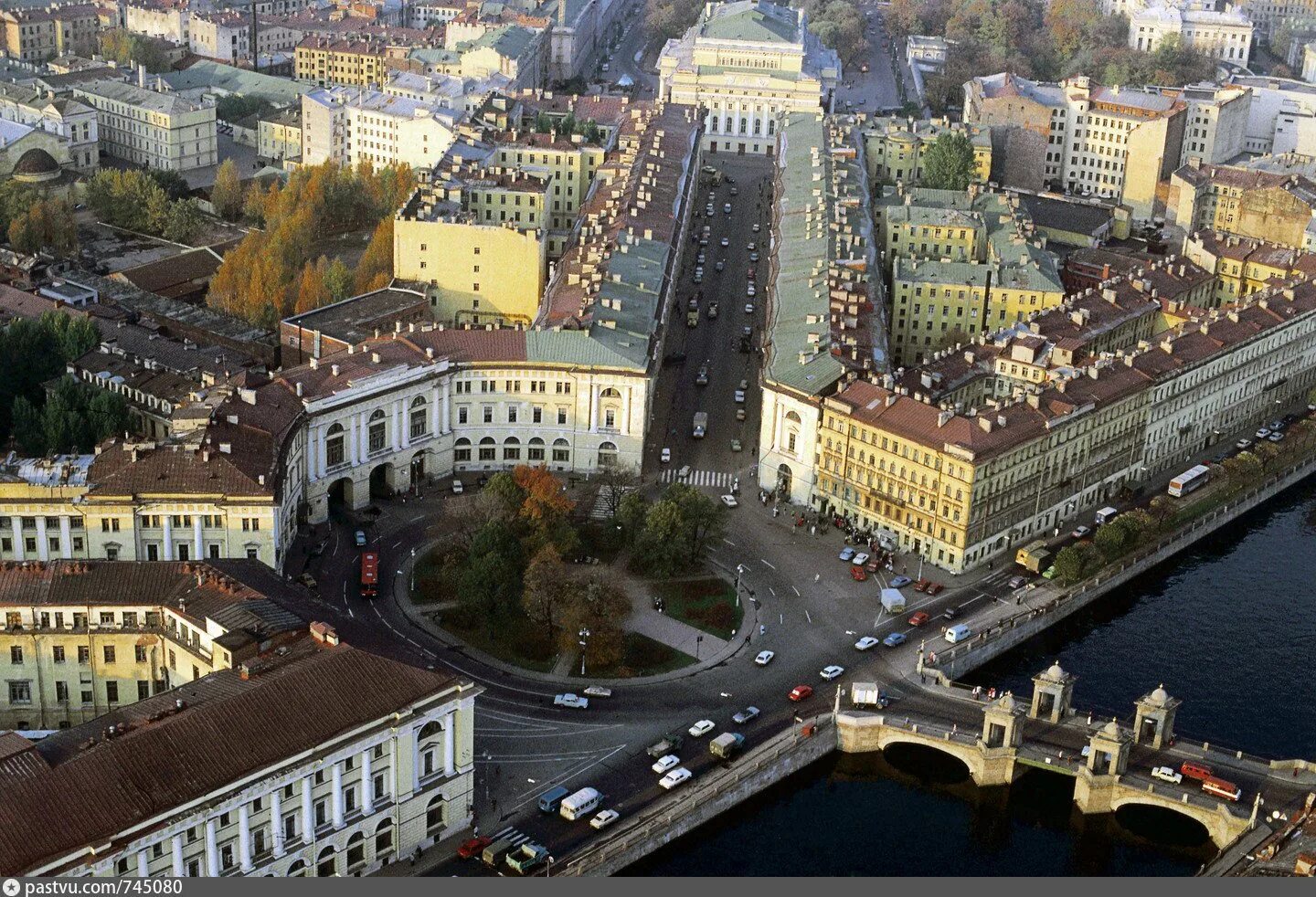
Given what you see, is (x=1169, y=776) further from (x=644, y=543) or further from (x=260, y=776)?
(x=260, y=776)

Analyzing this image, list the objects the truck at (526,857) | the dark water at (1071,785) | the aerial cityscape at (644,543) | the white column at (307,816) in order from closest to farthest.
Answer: the white column at (307,816) → the truck at (526,857) → the aerial cityscape at (644,543) → the dark water at (1071,785)

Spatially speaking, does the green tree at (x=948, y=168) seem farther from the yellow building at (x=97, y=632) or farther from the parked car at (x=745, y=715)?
the yellow building at (x=97, y=632)

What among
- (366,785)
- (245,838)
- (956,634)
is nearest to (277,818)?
(245,838)

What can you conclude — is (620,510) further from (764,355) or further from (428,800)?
(428,800)

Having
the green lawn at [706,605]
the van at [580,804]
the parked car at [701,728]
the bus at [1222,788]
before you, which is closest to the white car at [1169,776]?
the bus at [1222,788]

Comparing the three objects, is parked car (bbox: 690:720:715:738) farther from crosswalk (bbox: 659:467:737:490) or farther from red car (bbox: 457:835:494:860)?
crosswalk (bbox: 659:467:737:490)

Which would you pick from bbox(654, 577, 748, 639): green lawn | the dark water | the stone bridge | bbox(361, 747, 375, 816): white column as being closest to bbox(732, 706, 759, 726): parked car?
the dark water

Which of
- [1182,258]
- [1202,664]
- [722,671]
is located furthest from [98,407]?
[1182,258]
